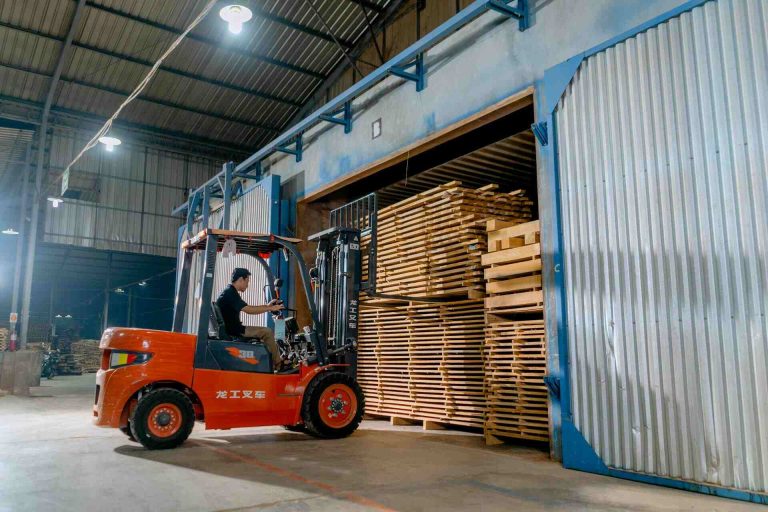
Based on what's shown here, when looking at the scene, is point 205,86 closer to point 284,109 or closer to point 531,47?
point 284,109

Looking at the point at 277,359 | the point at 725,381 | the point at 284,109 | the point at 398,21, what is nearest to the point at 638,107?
the point at 725,381

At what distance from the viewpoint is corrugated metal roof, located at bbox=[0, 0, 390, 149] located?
44.3ft

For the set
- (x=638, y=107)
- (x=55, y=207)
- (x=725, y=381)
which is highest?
(x=55, y=207)

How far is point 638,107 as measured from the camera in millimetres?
4844

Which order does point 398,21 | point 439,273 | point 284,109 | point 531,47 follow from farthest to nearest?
point 284,109, point 398,21, point 439,273, point 531,47

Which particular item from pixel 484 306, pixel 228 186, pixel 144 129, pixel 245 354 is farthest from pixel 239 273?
pixel 144 129

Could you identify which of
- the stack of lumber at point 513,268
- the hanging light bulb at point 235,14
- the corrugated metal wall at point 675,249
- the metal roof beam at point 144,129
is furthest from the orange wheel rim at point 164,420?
the metal roof beam at point 144,129

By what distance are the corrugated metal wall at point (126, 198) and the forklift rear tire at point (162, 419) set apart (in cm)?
1456

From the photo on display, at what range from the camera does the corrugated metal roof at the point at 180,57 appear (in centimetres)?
1352

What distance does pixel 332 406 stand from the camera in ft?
22.6

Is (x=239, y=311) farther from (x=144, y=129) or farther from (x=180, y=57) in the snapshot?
(x=144, y=129)

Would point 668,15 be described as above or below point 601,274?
above

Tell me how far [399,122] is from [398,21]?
5.74 metres

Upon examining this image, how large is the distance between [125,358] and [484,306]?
417 cm
